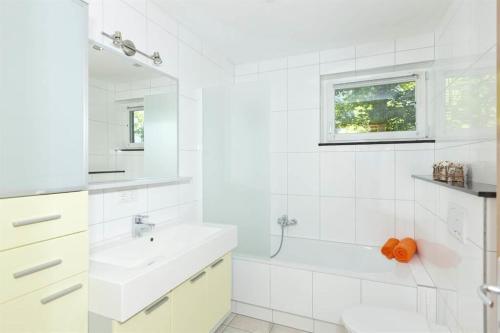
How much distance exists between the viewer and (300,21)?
2035 mm

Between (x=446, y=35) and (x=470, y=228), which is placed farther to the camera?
(x=446, y=35)

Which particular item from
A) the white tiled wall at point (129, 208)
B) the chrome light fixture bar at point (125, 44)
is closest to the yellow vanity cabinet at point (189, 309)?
the white tiled wall at point (129, 208)

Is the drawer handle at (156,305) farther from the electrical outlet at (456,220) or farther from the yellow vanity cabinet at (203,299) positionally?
the electrical outlet at (456,220)

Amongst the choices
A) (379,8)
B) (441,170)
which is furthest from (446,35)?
(441,170)

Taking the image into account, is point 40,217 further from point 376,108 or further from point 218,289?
point 376,108

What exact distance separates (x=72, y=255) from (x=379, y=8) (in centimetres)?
236

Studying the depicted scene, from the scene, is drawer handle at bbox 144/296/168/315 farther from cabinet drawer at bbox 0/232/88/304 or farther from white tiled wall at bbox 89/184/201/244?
white tiled wall at bbox 89/184/201/244

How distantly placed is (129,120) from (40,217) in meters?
0.93

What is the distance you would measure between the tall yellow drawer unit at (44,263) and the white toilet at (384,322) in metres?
1.29

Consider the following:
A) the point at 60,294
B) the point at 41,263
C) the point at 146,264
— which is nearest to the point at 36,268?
the point at 41,263

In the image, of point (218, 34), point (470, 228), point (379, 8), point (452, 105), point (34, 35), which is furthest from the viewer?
point (218, 34)

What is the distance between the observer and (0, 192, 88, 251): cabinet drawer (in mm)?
838

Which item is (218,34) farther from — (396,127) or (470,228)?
(470,228)

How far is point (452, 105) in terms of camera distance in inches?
66.9
